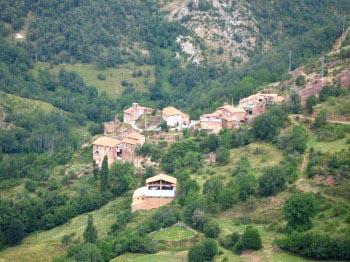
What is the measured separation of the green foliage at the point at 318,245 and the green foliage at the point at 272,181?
8.35 m

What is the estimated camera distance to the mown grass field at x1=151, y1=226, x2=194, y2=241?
6119 centimetres

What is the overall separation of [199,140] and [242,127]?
426 cm

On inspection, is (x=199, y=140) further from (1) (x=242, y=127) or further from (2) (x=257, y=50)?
(2) (x=257, y=50)

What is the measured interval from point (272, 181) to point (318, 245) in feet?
34.8

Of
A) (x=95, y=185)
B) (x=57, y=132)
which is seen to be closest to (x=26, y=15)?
(x=57, y=132)

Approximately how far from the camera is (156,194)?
2726 inches

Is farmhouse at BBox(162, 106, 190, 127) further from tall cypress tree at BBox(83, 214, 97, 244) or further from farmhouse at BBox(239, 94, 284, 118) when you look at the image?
tall cypress tree at BBox(83, 214, 97, 244)

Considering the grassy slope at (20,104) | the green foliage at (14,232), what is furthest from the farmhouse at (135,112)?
the grassy slope at (20,104)

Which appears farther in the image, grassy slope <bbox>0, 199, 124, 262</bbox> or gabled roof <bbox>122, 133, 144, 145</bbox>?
gabled roof <bbox>122, 133, 144, 145</bbox>

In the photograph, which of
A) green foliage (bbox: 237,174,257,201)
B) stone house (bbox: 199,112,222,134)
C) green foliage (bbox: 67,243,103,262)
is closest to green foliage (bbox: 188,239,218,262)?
green foliage (bbox: 67,243,103,262)

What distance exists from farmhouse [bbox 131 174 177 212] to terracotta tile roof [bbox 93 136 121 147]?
9935mm

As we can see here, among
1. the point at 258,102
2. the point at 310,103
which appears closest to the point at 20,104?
the point at 258,102

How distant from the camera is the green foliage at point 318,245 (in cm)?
5225

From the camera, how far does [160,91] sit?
118375 millimetres
